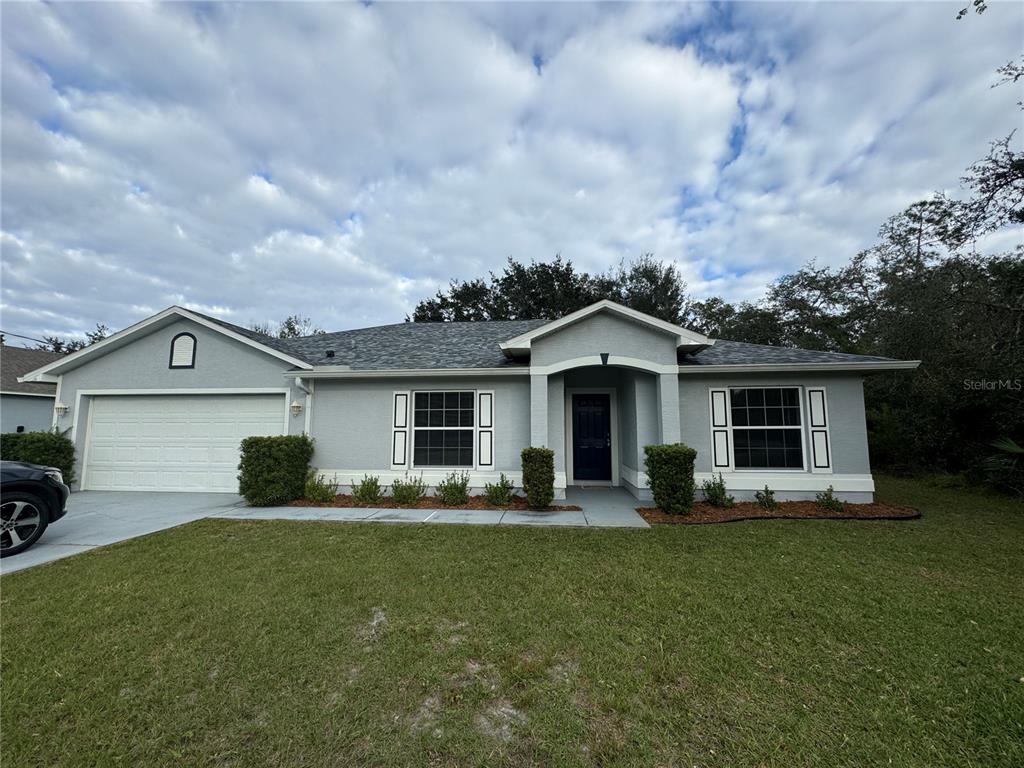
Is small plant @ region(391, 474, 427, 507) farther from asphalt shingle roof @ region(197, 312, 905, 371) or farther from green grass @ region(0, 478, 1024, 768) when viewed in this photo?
green grass @ region(0, 478, 1024, 768)

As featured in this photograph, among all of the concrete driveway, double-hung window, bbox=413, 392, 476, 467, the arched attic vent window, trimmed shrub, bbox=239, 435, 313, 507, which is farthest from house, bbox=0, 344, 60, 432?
double-hung window, bbox=413, 392, 476, 467

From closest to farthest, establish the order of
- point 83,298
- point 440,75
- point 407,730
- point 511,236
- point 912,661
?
point 407,730 → point 912,661 → point 440,75 → point 511,236 → point 83,298

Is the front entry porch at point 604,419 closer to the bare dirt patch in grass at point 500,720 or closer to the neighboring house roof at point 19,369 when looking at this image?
the bare dirt patch in grass at point 500,720

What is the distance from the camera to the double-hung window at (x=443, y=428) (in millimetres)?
8984

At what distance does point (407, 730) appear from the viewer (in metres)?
2.27

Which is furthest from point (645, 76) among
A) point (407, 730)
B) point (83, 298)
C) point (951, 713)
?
point (83, 298)

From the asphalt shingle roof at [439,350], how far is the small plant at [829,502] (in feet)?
8.26

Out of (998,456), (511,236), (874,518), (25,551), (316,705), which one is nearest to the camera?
(316,705)

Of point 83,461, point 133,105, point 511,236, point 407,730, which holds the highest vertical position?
point 511,236

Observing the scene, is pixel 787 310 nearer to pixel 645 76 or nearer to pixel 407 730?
pixel 645 76

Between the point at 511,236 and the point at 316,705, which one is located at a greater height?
the point at 511,236

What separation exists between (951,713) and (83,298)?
110ft

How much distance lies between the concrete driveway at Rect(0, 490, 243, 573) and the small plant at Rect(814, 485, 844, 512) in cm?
1098

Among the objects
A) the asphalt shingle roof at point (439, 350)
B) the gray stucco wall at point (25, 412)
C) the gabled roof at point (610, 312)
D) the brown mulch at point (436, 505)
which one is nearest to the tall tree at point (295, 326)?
the gray stucco wall at point (25, 412)
